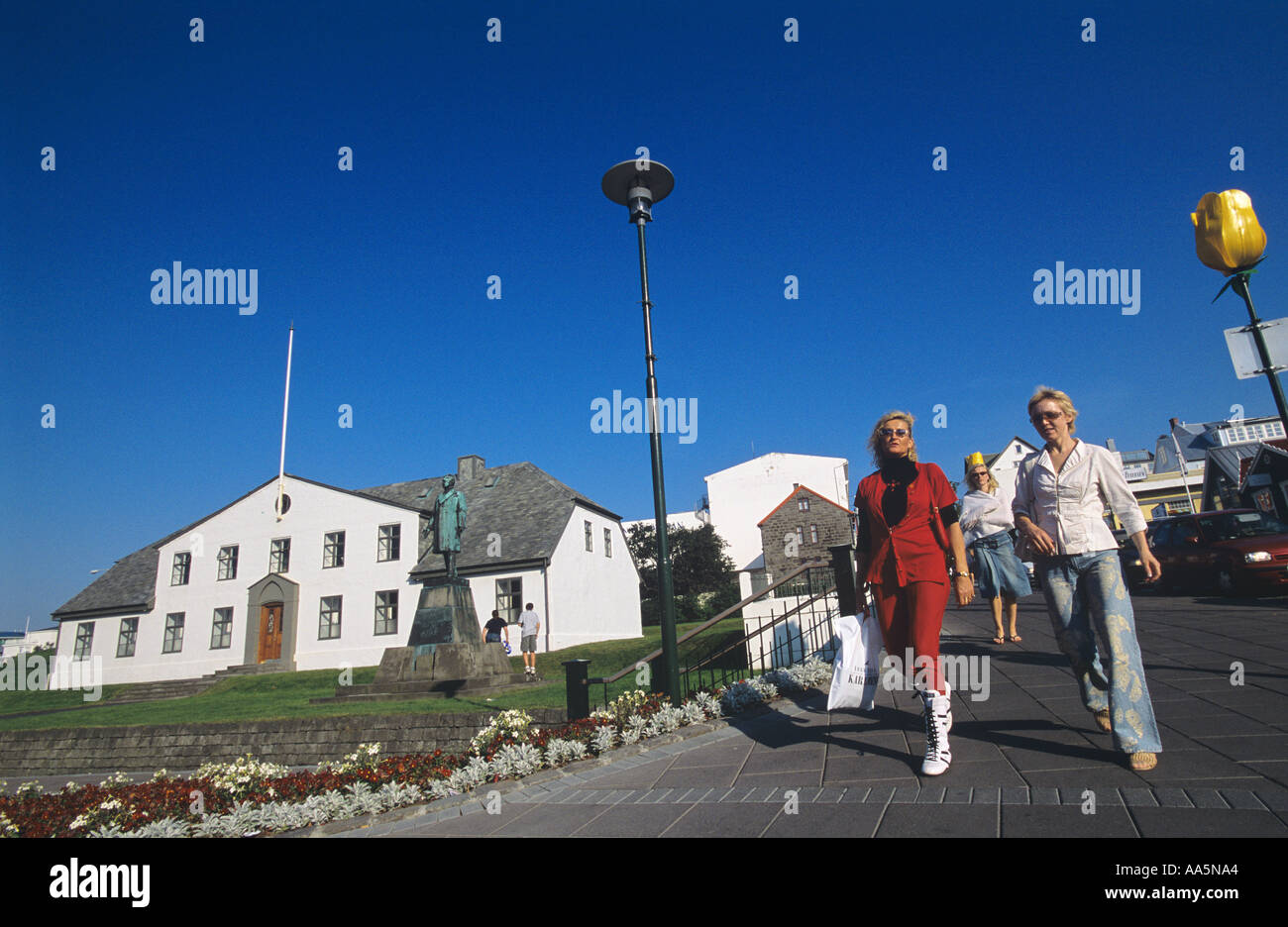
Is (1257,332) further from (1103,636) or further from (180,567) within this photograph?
(180,567)

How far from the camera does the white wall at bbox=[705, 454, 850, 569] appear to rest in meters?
54.5

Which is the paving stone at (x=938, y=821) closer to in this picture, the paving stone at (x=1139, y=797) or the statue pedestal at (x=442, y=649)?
the paving stone at (x=1139, y=797)

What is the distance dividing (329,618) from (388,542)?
4.21 m

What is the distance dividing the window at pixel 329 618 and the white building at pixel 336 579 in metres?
0.05

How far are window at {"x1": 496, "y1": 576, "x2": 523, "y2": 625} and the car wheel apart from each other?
21.2m

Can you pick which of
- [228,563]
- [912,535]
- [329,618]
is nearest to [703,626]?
[912,535]

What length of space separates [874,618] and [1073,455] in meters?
1.57

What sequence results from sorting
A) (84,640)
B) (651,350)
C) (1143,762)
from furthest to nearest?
(84,640) → (651,350) → (1143,762)

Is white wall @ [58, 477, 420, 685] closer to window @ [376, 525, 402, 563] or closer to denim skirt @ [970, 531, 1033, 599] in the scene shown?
window @ [376, 525, 402, 563]

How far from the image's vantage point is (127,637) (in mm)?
32375

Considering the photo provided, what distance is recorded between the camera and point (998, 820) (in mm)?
3117

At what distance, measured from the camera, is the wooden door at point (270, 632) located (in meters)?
29.5

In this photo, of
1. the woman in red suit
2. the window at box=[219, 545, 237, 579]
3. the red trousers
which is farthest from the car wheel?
the window at box=[219, 545, 237, 579]
